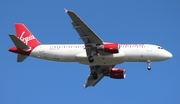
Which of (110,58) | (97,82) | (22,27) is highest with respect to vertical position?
(22,27)

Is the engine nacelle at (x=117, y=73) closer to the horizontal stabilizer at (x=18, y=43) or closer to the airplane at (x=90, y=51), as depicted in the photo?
the airplane at (x=90, y=51)

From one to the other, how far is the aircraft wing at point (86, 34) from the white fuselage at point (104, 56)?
1898 mm

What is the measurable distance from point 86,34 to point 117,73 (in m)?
15.1

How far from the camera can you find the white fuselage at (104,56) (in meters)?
72.7

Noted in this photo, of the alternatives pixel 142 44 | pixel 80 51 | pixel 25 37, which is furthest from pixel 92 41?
pixel 25 37

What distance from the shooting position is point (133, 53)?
239ft

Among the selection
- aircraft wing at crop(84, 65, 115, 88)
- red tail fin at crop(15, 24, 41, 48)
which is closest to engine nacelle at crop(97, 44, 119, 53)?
aircraft wing at crop(84, 65, 115, 88)

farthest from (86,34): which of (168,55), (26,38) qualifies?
(168,55)

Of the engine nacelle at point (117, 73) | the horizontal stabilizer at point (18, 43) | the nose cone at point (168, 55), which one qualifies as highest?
the horizontal stabilizer at point (18, 43)

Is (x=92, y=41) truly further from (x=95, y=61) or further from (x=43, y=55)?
(x=43, y=55)

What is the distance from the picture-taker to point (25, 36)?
79062 millimetres

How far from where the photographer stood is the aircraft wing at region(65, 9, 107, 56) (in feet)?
220

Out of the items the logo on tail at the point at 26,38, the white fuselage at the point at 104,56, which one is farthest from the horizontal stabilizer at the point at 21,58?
the logo on tail at the point at 26,38

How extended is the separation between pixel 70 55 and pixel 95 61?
453 centimetres
